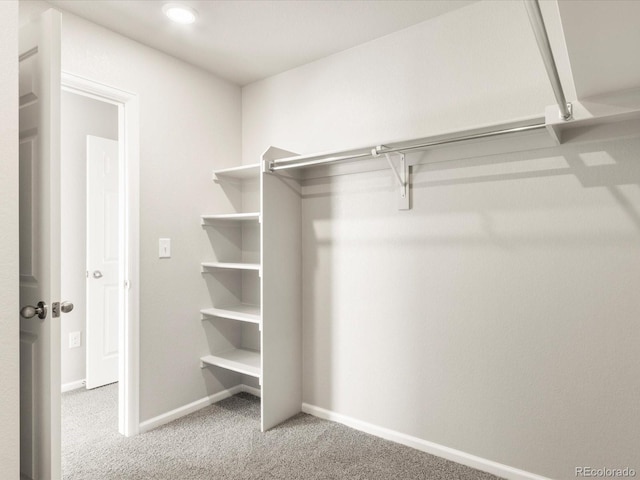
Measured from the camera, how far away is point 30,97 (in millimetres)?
1557

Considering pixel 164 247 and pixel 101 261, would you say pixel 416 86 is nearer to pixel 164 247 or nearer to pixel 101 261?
pixel 164 247

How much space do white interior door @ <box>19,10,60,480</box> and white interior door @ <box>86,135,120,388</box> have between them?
5.74 feet

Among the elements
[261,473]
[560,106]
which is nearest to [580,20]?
[560,106]

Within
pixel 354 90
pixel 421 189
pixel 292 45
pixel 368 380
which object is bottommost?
pixel 368 380

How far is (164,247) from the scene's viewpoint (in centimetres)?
257

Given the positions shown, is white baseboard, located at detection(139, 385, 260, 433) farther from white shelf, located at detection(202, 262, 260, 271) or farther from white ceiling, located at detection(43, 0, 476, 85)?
white ceiling, located at detection(43, 0, 476, 85)

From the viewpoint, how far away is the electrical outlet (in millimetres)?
3166

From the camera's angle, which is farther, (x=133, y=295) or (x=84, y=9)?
(x=133, y=295)

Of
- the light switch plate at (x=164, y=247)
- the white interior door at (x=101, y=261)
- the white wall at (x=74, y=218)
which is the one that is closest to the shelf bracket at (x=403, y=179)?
the light switch plate at (x=164, y=247)

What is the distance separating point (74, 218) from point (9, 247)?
85.1 inches

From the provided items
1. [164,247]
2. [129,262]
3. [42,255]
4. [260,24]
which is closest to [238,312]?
[164,247]

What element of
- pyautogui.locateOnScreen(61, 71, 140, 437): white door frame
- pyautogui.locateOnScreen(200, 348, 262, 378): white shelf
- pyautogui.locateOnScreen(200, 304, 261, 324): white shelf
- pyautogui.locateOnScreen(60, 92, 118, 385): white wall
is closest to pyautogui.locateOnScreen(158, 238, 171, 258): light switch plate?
pyautogui.locateOnScreen(61, 71, 140, 437): white door frame

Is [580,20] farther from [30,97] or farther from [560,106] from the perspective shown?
[30,97]

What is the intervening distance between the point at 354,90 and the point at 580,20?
1647mm
